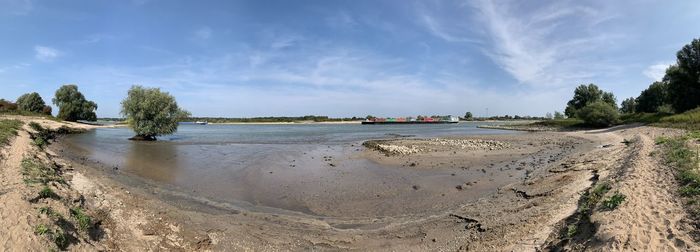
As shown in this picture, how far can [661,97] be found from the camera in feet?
254

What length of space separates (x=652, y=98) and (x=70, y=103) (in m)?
143

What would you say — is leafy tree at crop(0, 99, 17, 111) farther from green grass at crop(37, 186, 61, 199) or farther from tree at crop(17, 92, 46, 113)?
green grass at crop(37, 186, 61, 199)

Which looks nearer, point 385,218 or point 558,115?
point 385,218

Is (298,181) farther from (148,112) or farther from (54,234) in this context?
(148,112)

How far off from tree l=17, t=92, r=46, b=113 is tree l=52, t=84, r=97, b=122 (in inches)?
205

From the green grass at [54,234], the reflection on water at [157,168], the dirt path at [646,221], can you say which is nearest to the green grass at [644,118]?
the dirt path at [646,221]

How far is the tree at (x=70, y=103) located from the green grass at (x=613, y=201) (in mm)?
110494

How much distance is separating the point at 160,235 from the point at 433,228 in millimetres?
7426

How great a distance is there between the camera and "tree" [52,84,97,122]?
87875 millimetres

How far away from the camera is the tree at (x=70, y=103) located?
8788 cm

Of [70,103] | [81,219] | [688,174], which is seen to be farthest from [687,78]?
[70,103]

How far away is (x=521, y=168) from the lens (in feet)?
67.4

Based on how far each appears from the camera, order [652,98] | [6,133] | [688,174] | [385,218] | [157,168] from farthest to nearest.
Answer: [652,98]
[6,133]
[157,168]
[385,218]
[688,174]

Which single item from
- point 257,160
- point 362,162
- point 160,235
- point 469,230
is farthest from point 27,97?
point 469,230
